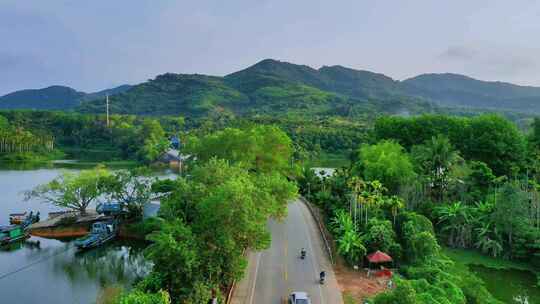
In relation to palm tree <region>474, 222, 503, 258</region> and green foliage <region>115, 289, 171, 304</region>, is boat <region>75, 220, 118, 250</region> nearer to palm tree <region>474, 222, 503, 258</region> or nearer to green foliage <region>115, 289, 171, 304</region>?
green foliage <region>115, 289, 171, 304</region>

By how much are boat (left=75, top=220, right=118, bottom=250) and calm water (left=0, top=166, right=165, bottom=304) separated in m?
0.58

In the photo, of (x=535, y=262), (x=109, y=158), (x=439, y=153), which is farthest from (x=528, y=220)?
(x=109, y=158)

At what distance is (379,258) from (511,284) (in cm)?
932

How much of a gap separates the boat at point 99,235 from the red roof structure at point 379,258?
886 inches

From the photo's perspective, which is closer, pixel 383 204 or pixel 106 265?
pixel 106 265

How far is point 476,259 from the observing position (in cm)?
3194

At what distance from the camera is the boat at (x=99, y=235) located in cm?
3475

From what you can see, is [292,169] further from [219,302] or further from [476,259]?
[219,302]

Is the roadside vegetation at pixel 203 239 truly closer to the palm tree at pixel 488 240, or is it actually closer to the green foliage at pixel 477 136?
the palm tree at pixel 488 240

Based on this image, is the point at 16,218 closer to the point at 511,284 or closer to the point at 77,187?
the point at 77,187

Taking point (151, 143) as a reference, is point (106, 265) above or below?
below

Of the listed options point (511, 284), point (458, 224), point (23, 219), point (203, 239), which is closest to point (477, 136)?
point (458, 224)

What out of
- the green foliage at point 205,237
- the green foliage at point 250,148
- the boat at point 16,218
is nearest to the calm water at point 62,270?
the boat at point 16,218

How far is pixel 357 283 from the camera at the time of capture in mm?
24469
